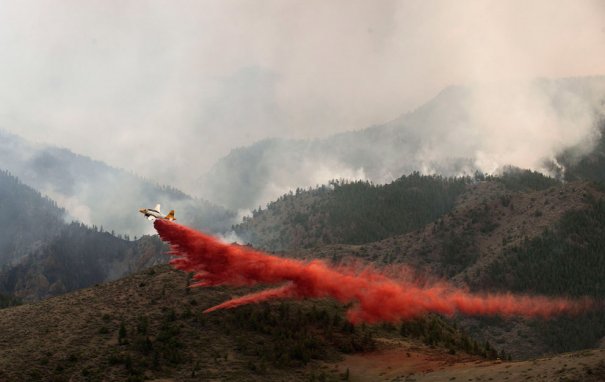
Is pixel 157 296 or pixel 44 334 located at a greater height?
pixel 157 296

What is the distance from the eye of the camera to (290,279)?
10181 cm

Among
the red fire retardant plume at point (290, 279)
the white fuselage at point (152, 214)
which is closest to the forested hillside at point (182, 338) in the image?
the red fire retardant plume at point (290, 279)

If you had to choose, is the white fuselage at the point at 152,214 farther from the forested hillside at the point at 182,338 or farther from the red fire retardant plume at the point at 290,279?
the forested hillside at the point at 182,338

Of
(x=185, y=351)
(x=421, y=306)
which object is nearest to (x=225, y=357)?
(x=185, y=351)

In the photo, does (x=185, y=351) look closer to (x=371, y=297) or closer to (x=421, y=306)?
(x=371, y=297)

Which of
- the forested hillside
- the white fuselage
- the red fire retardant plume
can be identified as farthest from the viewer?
the white fuselage

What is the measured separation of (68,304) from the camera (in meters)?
101

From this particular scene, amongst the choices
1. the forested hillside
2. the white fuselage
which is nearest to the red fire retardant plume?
the white fuselage

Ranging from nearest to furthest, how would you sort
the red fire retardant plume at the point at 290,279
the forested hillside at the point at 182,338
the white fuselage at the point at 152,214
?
the forested hillside at the point at 182,338, the red fire retardant plume at the point at 290,279, the white fuselage at the point at 152,214

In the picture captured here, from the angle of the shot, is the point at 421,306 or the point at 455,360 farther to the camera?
the point at 421,306

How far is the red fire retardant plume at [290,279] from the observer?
96.9 meters

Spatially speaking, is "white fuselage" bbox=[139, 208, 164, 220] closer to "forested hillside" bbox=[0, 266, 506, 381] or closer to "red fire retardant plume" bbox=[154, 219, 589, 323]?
"red fire retardant plume" bbox=[154, 219, 589, 323]

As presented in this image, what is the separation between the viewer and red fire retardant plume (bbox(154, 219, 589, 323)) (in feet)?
318

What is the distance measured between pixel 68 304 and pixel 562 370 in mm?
77636
